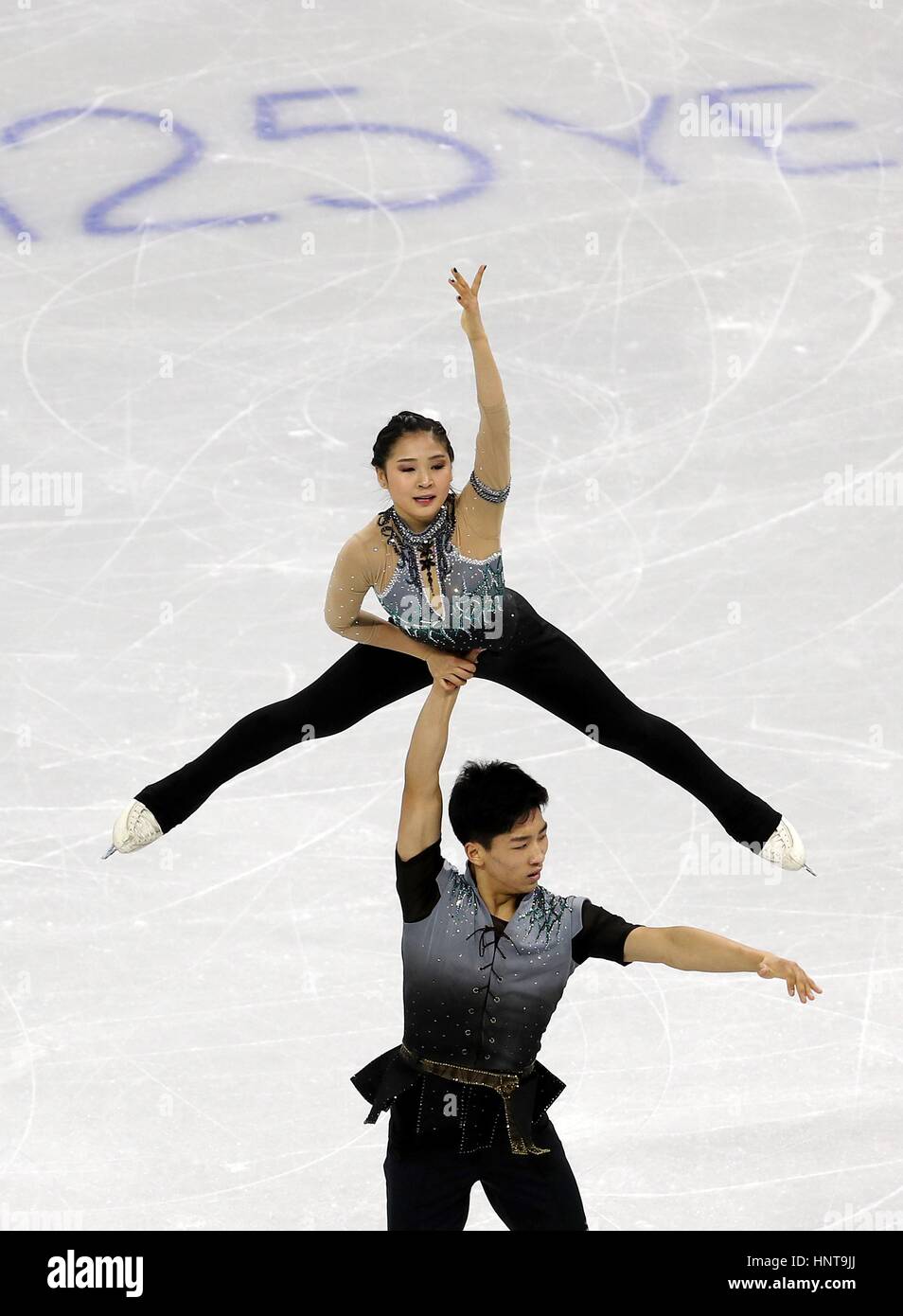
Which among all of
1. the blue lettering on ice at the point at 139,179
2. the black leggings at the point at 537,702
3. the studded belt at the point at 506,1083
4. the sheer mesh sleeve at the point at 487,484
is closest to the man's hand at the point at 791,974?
the studded belt at the point at 506,1083

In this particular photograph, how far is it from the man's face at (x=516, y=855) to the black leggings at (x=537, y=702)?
87 centimetres

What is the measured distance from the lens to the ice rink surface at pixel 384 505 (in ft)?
21.1

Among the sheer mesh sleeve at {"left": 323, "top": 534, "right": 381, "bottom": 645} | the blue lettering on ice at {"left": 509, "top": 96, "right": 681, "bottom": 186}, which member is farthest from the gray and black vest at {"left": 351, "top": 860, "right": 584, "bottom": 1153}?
the blue lettering on ice at {"left": 509, "top": 96, "right": 681, "bottom": 186}

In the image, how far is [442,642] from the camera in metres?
5.52

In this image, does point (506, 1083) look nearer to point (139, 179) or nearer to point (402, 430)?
point (402, 430)

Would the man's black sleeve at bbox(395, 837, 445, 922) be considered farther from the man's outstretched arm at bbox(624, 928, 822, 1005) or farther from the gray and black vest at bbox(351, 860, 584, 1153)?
the man's outstretched arm at bbox(624, 928, 822, 1005)

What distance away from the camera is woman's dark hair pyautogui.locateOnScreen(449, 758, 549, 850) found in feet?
15.8

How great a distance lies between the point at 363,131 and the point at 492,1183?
25.5 feet

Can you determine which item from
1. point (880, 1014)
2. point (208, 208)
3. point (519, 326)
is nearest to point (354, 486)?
point (519, 326)

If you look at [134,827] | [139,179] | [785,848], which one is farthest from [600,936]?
[139,179]

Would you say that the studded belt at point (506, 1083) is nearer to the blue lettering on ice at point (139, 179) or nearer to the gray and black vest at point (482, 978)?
the gray and black vest at point (482, 978)

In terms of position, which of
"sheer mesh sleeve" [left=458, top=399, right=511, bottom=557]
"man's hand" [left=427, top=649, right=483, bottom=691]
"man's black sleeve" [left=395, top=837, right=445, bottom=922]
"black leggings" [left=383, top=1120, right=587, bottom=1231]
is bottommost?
"black leggings" [left=383, top=1120, right=587, bottom=1231]
